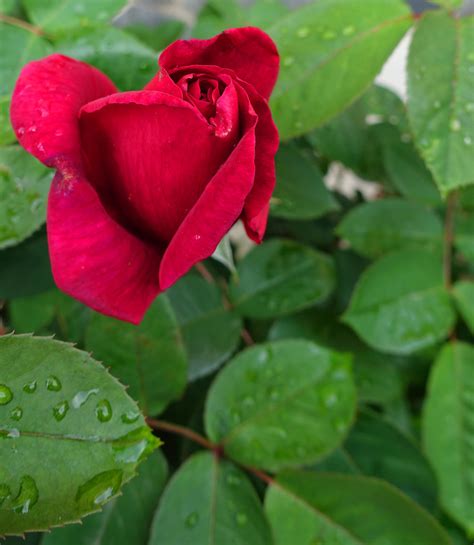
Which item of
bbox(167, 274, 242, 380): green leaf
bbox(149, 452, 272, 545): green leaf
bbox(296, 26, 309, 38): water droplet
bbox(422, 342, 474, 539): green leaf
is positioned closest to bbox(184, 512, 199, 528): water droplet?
bbox(149, 452, 272, 545): green leaf

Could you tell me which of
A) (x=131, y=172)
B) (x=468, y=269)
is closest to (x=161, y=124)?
(x=131, y=172)

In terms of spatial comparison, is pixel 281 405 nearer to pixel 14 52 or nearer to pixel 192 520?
pixel 192 520

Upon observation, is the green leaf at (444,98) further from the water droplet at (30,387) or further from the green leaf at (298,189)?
the water droplet at (30,387)

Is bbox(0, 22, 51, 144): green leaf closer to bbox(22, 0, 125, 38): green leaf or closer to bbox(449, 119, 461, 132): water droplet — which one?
bbox(22, 0, 125, 38): green leaf

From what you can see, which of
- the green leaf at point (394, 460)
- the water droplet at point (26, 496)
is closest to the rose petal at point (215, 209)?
the water droplet at point (26, 496)

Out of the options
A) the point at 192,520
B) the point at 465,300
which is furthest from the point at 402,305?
the point at 192,520

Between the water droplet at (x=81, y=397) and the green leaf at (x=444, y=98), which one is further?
the green leaf at (x=444, y=98)
